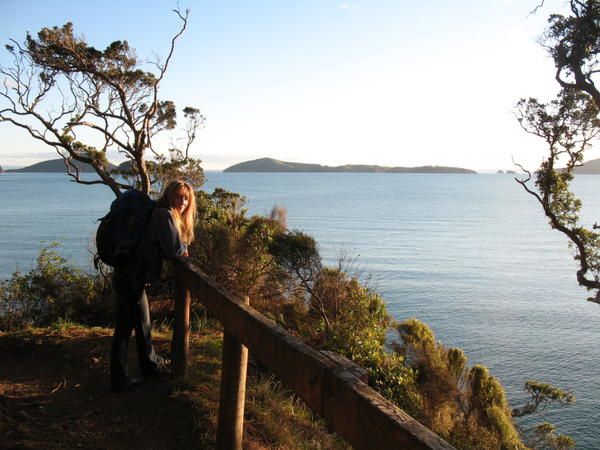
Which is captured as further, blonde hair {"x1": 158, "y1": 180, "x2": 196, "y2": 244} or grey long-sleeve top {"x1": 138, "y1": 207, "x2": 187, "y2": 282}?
blonde hair {"x1": 158, "y1": 180, "x2": 196, "y2": 244}

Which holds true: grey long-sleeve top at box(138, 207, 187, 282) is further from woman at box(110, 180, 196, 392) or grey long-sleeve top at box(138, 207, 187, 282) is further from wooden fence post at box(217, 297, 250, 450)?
wooden fence post at box(217, 297, 250, 450)

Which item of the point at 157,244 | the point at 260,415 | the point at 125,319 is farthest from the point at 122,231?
the point at 260,415

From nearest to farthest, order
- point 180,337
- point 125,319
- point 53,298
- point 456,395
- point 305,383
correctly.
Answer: point 305,383, point 125,319, point 180,337, point 53,298, point 456,395

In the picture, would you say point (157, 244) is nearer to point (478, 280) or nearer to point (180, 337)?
point (180, 337)

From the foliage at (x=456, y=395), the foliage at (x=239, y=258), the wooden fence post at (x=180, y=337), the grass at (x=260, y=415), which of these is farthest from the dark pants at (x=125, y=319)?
the foliage at (x=456, y=395)

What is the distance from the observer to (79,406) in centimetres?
456

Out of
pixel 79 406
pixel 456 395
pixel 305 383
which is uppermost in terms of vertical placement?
pixel 305 383

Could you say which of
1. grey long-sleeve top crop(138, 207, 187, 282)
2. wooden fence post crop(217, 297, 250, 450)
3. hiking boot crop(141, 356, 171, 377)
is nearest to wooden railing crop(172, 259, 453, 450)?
wooden fence post crop(217, 297, 250, 450)

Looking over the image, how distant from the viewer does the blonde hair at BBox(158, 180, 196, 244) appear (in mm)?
4641

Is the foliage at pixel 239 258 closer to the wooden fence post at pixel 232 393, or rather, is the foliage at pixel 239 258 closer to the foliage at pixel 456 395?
the foliage at pixel 456 395

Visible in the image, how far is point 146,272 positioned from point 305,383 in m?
2.63

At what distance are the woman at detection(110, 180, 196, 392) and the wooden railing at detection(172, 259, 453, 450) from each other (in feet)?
1.25

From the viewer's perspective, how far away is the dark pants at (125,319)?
4.63 metres

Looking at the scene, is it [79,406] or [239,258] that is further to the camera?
[239,258]
